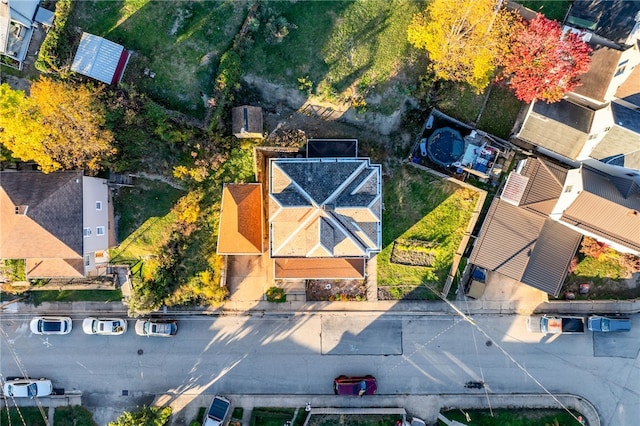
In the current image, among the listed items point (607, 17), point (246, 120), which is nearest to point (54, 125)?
point (246, 120)

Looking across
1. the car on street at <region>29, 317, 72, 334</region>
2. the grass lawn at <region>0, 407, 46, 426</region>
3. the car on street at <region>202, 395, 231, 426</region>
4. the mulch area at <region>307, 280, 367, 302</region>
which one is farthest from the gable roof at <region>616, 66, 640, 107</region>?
the grass lawn at <region>0, 407, 46, 426</region>

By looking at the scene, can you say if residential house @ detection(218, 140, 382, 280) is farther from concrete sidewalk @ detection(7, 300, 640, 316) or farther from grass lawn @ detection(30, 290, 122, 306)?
grass lawn @ detection(30, 290, 122, 306)

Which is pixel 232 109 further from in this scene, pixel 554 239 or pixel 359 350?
pixel 554 239

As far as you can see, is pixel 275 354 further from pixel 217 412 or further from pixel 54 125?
pixel 54 125

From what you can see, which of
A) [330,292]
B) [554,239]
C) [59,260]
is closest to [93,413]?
[59,260]

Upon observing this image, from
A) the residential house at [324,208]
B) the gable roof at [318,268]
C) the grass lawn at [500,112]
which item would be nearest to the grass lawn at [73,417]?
the gable roof at [318,268]
